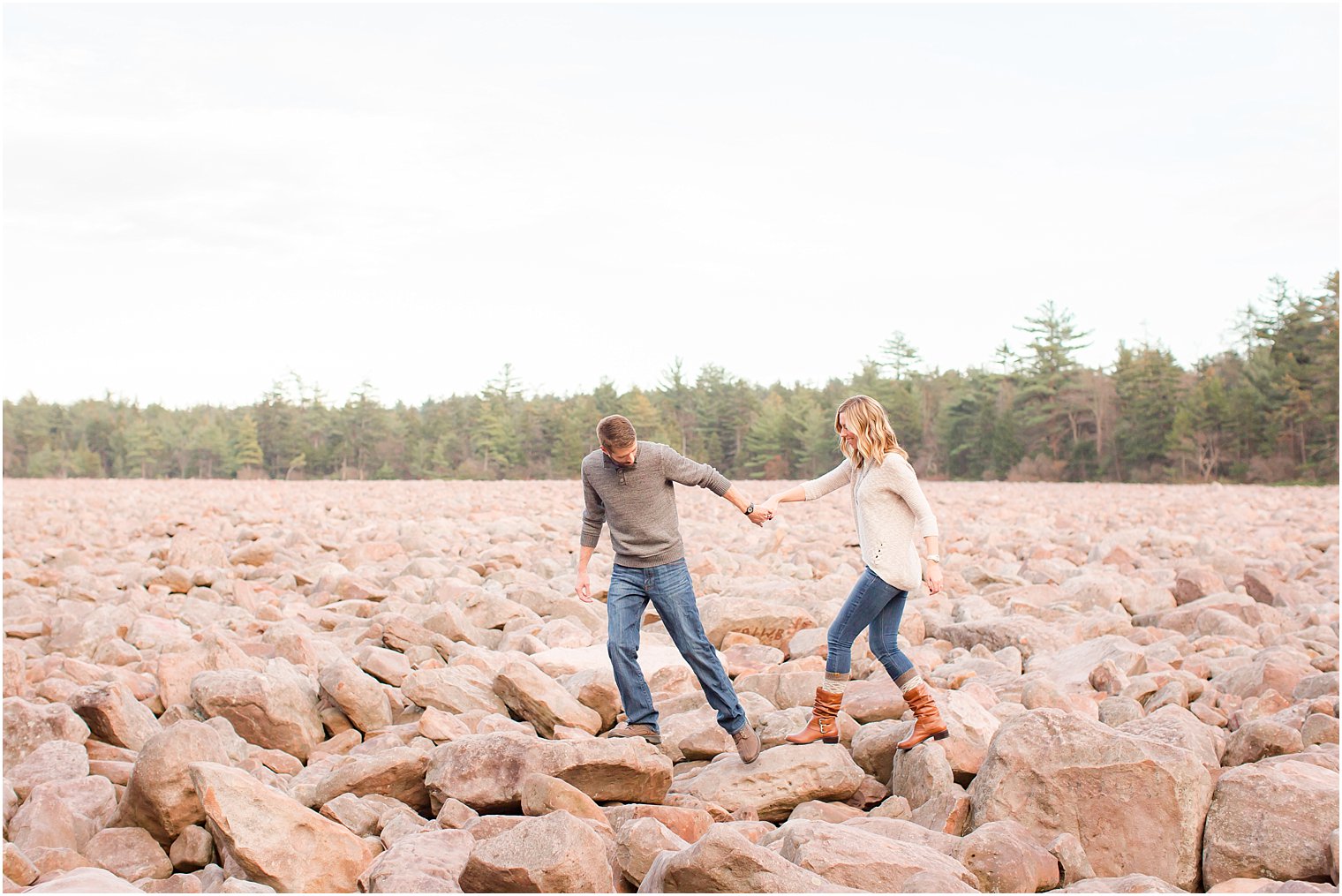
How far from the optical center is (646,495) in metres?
5.12

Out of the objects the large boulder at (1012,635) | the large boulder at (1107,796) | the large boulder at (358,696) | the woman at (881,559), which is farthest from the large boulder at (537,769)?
the large boulder at (1012,635)

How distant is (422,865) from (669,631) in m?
1.79

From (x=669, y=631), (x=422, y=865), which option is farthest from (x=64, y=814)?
(x=669, y=631)

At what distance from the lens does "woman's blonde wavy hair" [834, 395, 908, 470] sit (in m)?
4.86

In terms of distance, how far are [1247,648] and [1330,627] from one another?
117cm

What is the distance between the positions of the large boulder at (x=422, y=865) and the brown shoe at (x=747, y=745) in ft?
4.74

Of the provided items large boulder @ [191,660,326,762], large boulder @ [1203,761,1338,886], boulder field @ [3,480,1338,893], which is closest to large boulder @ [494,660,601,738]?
boulder field @ [3,480,1338,893]

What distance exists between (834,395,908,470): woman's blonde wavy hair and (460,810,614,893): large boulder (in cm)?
214

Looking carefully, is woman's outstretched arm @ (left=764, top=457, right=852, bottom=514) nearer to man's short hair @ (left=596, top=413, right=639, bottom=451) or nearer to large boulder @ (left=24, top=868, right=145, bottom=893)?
man's short hair @ (left=596, top=413, right=639, bottom=451)

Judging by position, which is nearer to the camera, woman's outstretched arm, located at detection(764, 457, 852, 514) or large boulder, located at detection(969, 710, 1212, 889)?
large boulder, located at detection(969, 710, 1212, 889)

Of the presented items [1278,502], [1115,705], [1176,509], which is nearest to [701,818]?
[1115,705]

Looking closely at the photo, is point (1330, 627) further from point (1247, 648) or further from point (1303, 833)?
point (1303, 833)

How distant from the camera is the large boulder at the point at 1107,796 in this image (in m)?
4.12

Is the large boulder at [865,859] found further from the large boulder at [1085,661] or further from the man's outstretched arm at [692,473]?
the large boulder at [1085,661]
